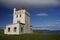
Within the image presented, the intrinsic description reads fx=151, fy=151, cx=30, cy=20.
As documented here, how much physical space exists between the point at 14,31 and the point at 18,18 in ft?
4.29

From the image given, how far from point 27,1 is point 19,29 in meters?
1.79

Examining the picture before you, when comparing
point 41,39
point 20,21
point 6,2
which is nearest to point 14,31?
point 20,21

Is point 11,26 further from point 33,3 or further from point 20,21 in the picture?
point 33,3

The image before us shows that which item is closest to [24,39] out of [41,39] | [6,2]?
[41,39]

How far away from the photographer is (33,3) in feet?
28.7

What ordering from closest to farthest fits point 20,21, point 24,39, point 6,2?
point 24,39 → point 6,2 → point 20,21

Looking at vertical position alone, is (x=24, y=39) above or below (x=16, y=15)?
below

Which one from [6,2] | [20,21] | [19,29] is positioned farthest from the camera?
[20,21]

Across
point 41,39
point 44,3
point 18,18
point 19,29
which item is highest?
point 44,3

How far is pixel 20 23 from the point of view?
9.48m

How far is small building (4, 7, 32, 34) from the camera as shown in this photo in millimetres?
9405

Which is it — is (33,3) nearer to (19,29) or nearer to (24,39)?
(19,29)

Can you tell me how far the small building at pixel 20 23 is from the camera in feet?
30.9

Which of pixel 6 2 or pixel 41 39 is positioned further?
pixel 6 2
